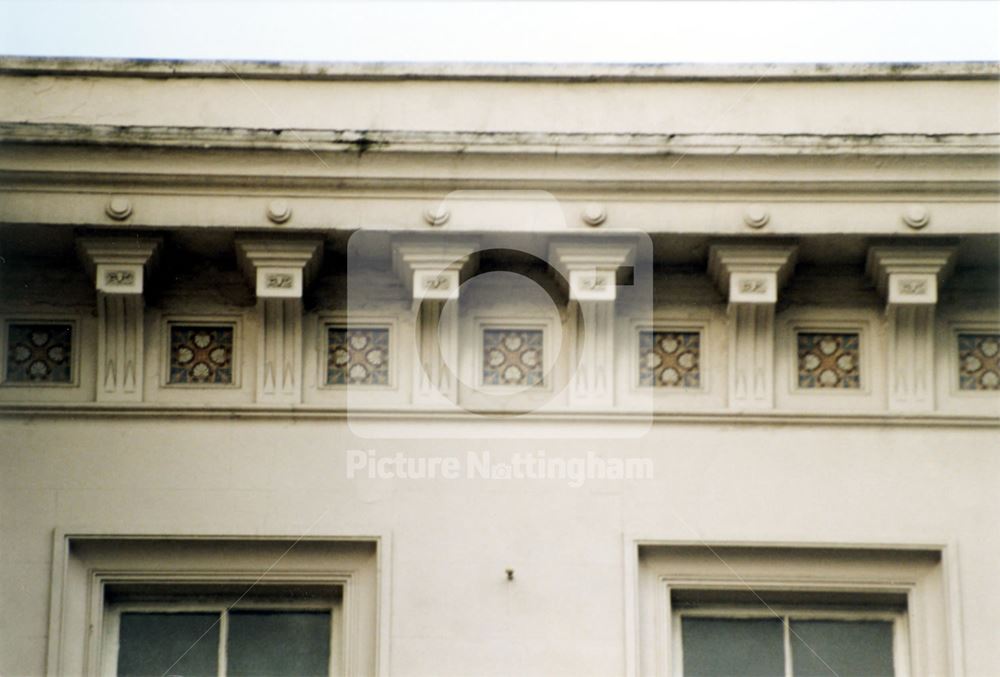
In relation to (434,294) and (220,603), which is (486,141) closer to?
(434,294)

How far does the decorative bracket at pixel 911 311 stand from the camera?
10.2 m

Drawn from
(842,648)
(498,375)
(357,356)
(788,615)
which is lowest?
(842,648)

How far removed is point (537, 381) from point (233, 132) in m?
2.14

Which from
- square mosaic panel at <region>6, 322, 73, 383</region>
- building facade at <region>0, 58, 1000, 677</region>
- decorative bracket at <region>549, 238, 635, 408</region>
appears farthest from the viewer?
square mosaic panel at <region>6, 322, 73, 383</region>

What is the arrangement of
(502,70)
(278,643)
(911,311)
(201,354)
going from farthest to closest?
(502,70)
(201,354)
(911,311)
(278,643)

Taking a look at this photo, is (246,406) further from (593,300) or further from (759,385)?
(759,385)

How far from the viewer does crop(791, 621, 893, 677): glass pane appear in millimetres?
9938

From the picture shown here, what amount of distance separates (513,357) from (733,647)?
1981mm

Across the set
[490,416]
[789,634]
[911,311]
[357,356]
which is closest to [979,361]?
[911,311]

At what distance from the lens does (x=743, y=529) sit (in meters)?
9.95

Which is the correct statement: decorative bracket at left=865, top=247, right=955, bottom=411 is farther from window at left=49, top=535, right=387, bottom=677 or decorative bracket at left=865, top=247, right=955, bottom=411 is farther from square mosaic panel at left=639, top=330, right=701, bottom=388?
window at left=49, top=535, right=387, bottom=677

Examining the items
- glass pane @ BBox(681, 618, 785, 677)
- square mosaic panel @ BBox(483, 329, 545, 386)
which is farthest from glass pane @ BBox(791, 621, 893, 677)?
square mosaic panel @ BBox(483, 329, 545, 386)

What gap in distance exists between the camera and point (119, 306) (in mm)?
10281

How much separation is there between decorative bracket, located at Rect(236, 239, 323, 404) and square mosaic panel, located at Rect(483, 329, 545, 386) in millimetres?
1042
